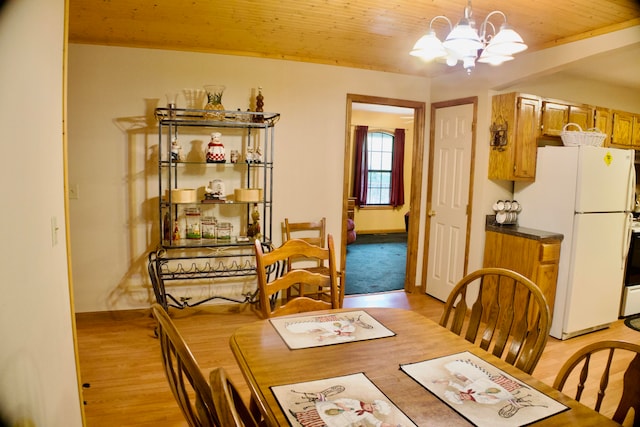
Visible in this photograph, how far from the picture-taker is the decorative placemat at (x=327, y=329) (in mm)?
1490

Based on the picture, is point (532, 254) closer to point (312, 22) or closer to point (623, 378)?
point (623, 378)

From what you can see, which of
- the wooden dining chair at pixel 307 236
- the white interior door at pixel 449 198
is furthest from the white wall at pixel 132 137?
the white interior door at pixel 449 198

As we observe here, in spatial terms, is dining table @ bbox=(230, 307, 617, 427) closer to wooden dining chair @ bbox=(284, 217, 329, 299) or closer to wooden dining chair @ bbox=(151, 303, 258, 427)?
wooden dining chair @ bbox=(151, 303, 258, 427)

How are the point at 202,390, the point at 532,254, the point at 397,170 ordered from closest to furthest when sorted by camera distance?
the point at 202,390 < the point at 532,254 < the point at 397,170

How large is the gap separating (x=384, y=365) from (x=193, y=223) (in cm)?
269

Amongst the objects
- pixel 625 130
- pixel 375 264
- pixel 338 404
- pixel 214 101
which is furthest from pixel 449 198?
pixel 338 404

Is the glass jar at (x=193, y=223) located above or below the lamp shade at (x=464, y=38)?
below

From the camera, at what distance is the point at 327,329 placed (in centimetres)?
160

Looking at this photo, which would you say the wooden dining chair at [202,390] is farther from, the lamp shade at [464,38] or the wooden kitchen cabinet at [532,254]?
the wooden kitchen cabinet at [532,254]

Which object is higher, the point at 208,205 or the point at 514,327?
the point at 208,205

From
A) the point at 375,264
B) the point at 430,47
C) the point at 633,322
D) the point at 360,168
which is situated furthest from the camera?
the point at 360,168

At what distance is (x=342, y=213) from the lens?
13.6 feet

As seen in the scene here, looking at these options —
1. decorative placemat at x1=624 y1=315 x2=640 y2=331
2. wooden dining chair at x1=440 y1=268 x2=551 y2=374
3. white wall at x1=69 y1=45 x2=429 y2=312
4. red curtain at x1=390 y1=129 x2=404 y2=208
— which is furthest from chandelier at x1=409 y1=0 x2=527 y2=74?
red curtain at x1=390 y1=129 x2=404 y2=208

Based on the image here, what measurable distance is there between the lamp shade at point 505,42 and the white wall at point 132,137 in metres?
2.17
